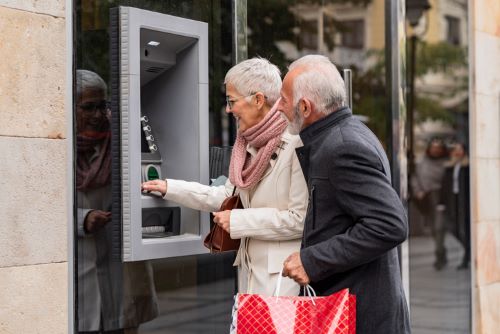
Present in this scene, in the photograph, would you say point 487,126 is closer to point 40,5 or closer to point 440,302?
point 440,302

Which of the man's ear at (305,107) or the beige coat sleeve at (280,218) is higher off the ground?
the man's ear at (305,107)

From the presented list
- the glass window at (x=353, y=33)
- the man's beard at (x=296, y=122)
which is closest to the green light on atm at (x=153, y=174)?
the man's beard at (x=296, y=122)

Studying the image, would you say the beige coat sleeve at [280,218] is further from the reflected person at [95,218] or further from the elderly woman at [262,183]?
the reflected person at [95,218]

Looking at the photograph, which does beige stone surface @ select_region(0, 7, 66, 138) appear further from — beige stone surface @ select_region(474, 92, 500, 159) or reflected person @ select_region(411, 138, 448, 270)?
reflected person @ select_region(411, 138, 448, 270)

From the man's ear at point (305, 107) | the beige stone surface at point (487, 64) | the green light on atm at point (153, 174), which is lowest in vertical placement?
the green light on atm at point (153, 174)

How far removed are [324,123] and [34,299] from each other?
4.14ft

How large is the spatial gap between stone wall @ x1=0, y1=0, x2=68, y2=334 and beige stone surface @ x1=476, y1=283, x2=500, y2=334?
4.04 meters

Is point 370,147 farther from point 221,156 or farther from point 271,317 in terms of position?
point 221,156

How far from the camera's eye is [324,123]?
345 centimetres

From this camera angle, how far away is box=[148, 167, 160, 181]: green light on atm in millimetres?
4352

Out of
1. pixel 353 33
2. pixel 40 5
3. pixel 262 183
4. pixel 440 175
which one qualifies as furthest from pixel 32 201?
pixel 440 175

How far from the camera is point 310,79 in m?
3.44

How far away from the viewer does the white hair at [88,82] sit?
4.06m

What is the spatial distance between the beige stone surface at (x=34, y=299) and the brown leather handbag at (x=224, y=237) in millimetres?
578
